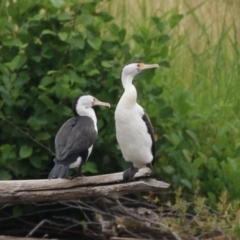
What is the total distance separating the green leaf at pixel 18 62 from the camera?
7910mm

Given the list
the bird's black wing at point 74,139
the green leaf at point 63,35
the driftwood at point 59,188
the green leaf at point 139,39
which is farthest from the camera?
the green leaf at point 139,39

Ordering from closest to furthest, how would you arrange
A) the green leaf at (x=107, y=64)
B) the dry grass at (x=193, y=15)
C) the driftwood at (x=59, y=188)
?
the driftwood at (x=59, y=188) < the green leaf at (x=107, y=64) < the dry grass at (x=193, y=15)

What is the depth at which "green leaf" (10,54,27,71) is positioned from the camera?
26.0 ft

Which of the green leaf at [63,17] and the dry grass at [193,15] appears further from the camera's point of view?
the dry grass at [193,15]

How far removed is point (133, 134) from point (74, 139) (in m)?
0.33

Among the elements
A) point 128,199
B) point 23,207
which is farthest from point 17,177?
point 128,199

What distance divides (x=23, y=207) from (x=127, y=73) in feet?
4.81

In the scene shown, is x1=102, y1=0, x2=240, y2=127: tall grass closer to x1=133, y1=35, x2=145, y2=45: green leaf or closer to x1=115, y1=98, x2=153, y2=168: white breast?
x1=133, y1=35, x2=145, y2=45: green leaf

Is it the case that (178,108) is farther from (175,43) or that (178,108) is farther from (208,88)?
(175,43)

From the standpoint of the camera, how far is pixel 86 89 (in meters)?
8.16

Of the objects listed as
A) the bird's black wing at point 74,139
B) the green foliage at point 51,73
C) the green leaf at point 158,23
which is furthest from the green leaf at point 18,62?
the bird's black wing at point 74,139

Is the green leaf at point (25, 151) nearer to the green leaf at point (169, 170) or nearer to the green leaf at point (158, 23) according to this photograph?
the green leaf at point (169, 170)

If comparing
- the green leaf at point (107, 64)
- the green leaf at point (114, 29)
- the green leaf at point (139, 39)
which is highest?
the green leaf at point (114, 29)

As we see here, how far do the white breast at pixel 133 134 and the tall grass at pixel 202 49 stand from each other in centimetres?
129
